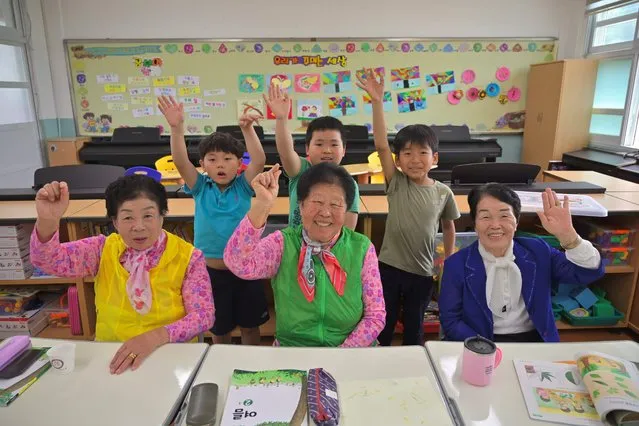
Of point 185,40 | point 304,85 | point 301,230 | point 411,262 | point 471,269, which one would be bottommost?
point 411,262

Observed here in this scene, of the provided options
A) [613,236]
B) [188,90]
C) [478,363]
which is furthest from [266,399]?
[188,90]

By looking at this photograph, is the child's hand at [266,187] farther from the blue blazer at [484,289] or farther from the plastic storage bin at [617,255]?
the plastic storage bin at [617,255]

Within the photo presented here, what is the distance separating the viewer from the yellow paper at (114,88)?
18.6ft

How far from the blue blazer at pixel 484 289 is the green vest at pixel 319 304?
346mm

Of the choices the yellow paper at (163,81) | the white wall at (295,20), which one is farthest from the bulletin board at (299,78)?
the white wall at (295,20)

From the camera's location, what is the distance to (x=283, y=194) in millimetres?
2828

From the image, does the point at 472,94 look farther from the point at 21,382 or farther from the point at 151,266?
the point at 21,382

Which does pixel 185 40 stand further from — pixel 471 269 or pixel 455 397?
pixel 455 397

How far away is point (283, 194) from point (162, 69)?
3.76 meters

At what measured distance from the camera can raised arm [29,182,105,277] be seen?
4.28ft

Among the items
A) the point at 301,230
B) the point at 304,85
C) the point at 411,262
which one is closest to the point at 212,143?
the point at 301,230

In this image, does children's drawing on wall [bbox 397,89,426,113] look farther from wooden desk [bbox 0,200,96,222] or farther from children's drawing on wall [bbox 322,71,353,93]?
wooden desk [bbox 0,200,96,222]

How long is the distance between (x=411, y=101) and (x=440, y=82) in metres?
0.44

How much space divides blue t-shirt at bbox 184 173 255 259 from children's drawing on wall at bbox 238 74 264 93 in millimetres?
4150
